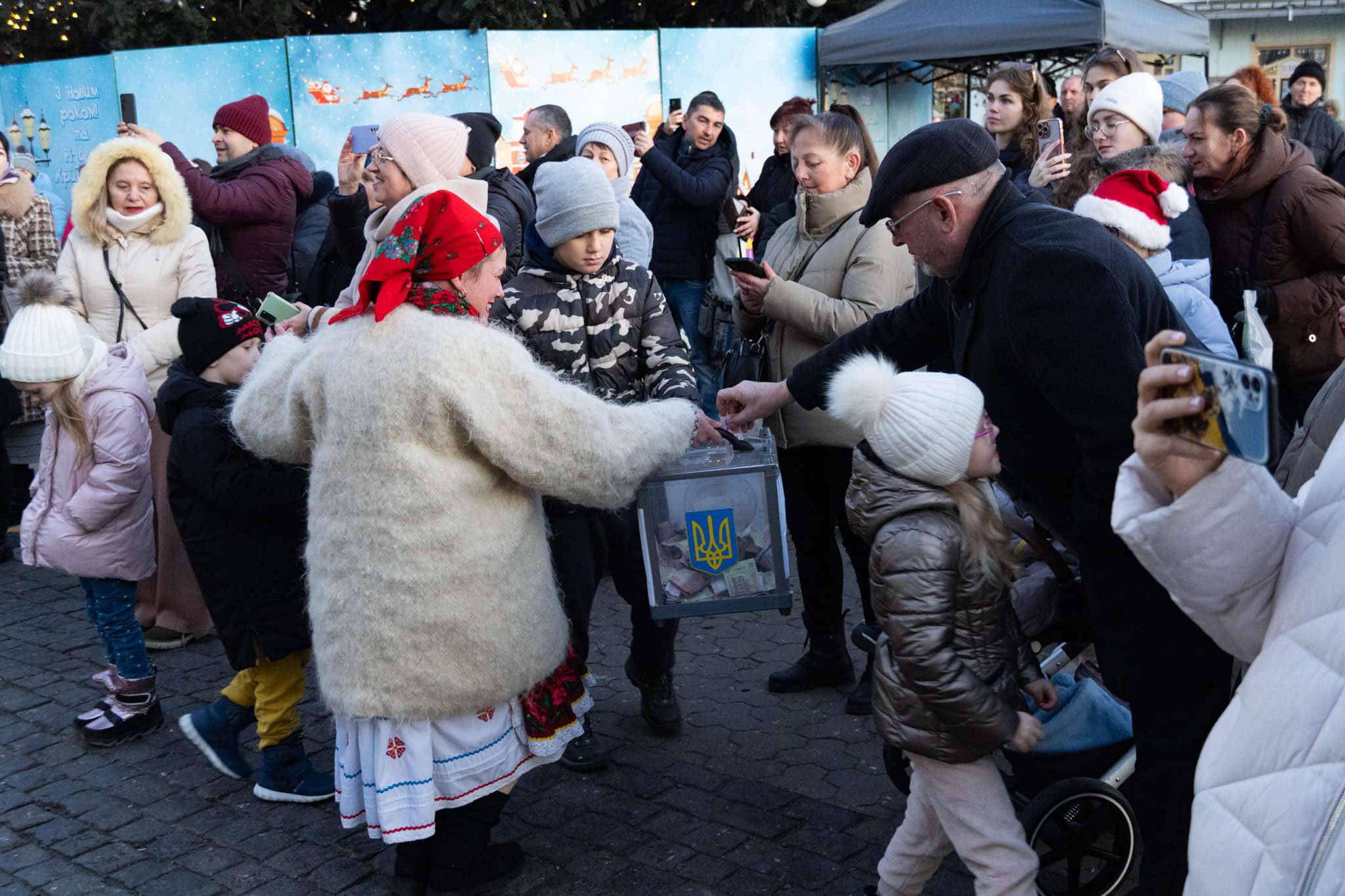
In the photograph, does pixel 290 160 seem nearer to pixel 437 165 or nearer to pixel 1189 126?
pixel 437 165

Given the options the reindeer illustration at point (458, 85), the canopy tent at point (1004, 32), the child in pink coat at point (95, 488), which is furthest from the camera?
the reindeer illustration at point (458, 85)

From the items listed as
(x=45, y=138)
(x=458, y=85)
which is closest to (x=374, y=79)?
(x=458, y=85)

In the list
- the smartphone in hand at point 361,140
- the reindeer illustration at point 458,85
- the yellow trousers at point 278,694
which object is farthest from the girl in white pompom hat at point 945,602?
the reindeer illustration at point 458,85

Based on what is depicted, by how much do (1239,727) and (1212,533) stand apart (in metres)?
0.26

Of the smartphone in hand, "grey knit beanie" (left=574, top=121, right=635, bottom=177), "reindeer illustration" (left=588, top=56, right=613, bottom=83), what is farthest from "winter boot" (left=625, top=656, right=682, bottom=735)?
"reindeer illustration" (left=588, top=56, right=613, bottom=83)

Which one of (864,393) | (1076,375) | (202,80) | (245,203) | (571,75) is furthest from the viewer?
(571,75)

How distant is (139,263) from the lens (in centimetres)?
611

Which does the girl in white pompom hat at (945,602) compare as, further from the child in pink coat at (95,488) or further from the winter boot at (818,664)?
the child in pink coat at (95,488)

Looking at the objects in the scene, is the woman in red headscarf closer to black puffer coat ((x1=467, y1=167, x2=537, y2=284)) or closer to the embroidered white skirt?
the embroidered white skirt

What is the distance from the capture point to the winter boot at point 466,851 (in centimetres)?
362

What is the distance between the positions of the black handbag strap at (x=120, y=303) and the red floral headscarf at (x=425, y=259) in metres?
3.20

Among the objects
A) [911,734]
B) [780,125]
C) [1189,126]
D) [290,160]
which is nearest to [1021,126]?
[1189,126]

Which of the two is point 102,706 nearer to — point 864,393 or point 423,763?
point 423,763

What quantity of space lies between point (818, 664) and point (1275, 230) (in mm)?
2637
